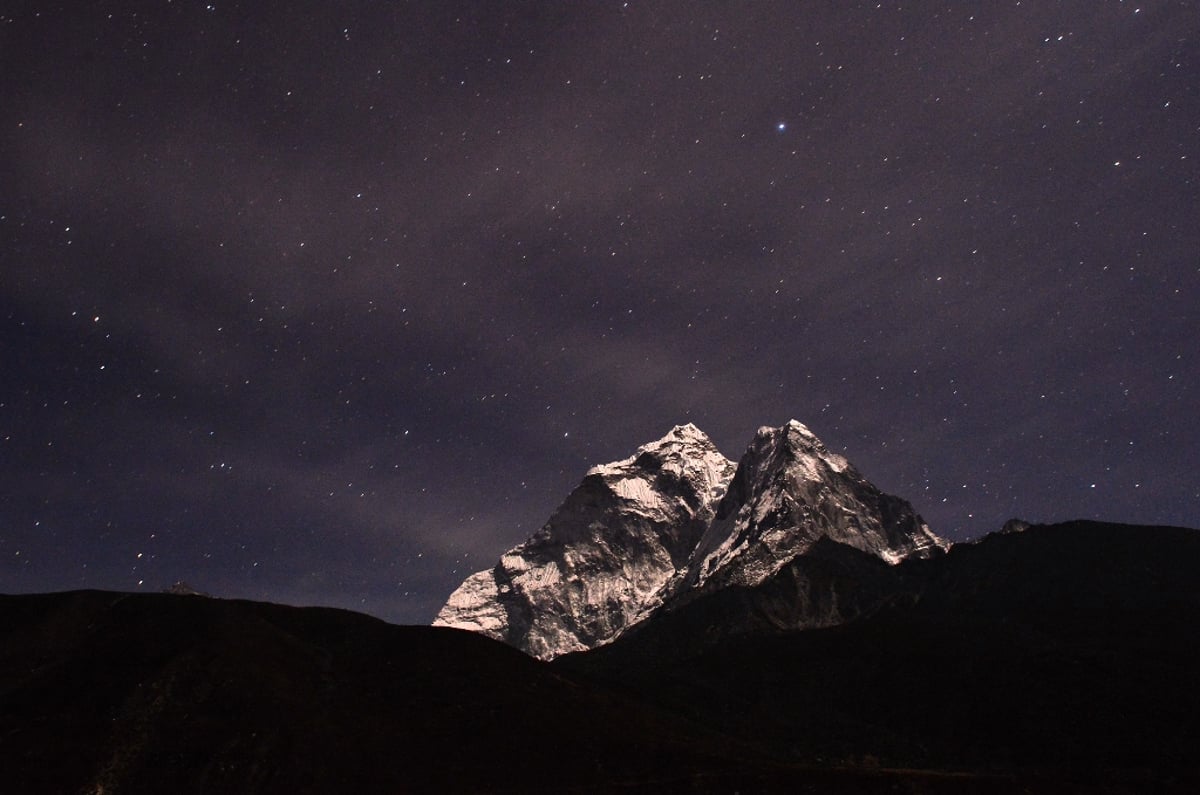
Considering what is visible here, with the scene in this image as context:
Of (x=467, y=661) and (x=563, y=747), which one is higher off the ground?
(x=467, y=661)

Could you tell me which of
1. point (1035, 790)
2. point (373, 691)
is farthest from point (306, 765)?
point (1035, 790)

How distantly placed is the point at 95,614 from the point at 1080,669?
210 m

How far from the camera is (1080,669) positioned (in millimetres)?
184625

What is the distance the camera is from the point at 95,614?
461 ft

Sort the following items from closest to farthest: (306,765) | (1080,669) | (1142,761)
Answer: (306,765), (1142,761), (1080,669)

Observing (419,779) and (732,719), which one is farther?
(732,719)

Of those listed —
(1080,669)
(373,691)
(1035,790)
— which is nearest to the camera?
(1035,790)

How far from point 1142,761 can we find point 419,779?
122861 mm

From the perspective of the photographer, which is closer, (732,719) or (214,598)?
(214,598)

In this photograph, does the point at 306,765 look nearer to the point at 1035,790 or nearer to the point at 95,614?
the point at 95,614

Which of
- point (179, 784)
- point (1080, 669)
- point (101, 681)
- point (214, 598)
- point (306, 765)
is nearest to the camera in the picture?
point (179, 784)

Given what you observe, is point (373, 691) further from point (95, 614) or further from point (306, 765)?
point (95, 614)

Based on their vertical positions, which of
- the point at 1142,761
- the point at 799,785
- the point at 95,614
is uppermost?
the point at 95,614

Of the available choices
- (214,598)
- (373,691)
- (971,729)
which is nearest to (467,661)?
(373,691)
